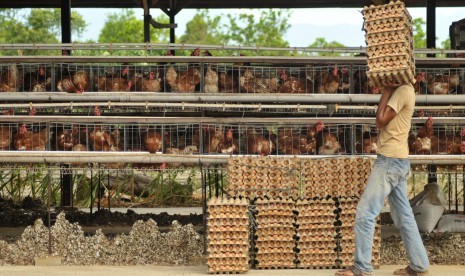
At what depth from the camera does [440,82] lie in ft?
48.2

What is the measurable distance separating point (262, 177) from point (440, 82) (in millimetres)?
3948

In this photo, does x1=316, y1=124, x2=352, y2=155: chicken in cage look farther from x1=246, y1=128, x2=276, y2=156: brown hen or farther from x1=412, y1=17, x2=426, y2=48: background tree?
x1=412, y1=17, x2=426, y2=48: background tree

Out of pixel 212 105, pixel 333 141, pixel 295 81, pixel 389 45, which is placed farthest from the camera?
pixel 295 81

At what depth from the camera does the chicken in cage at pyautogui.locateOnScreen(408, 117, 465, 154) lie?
46.0 ft

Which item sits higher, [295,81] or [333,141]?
[295,81]

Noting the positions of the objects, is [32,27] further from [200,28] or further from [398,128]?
[398,128]

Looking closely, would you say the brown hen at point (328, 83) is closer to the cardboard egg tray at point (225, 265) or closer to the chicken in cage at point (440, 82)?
the chicken in cage at point (440, 82)

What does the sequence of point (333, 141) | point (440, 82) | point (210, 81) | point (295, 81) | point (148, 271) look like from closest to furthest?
point (148, 271), point (333, 141), point (210, 81), point (295, 81), point (440, 82)

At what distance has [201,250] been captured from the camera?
13141 mm

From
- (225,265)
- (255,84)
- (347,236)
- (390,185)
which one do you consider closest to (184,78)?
(255,84)

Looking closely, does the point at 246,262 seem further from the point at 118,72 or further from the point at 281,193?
→ the point at 118,72

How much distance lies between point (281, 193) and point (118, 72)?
3.71m

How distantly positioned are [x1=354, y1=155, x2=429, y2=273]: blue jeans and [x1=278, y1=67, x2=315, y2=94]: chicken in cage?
3778 millimetres

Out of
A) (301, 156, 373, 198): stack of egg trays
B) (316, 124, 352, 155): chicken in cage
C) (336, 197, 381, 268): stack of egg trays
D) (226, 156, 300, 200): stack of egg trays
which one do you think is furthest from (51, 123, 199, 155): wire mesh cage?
(336, 197, 381, 268): stack of egg trays
